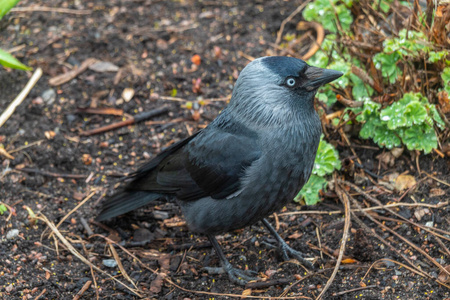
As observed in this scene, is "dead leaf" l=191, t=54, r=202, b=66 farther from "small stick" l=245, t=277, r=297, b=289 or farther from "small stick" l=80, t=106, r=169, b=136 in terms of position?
"small stick" l=245, t=277, r=297, b=289

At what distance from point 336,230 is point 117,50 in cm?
343

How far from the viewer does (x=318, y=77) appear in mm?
3711

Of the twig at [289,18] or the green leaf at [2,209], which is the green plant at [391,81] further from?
the green leaf at [2,209]

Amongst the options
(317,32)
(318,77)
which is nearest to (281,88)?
(318,77)

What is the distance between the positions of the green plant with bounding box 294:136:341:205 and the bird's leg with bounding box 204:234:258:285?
2.83 feet

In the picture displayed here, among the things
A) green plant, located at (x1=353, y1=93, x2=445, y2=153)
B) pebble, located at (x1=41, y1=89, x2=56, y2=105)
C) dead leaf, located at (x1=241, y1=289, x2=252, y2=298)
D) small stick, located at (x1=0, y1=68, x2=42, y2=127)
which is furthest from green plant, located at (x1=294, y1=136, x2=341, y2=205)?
small stick, located at (x1=0, y1=68, x2=42, y2=127)

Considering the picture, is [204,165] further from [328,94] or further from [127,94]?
[127,94]

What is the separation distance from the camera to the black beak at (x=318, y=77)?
12.1 ft

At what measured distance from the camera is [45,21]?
6.47 metres

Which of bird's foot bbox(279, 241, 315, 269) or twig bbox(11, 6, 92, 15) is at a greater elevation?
twig bbox(11, 6, 92, 15)

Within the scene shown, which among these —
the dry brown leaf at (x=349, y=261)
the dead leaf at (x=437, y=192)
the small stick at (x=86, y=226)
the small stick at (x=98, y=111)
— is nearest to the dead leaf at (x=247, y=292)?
the dry brown leaf at (x=349, y=261)

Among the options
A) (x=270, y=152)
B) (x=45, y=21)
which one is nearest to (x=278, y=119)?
(x=270, y=152)

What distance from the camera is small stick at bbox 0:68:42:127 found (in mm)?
5254

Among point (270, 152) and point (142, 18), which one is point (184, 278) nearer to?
point (270, 152)
